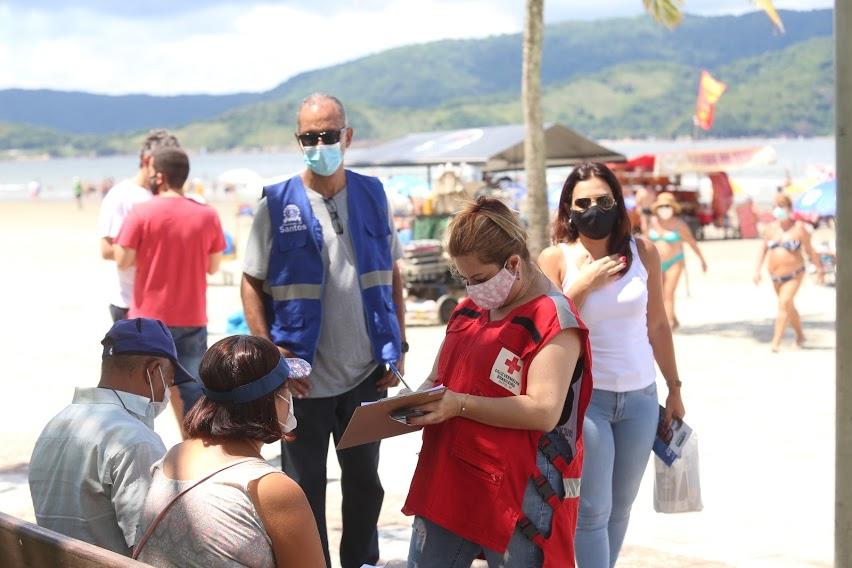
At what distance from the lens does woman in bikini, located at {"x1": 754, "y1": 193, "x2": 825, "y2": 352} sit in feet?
40.4

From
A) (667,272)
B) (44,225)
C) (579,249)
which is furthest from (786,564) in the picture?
(44,225)

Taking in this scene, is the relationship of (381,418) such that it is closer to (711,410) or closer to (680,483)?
(680,483)

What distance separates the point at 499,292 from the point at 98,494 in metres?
1.34

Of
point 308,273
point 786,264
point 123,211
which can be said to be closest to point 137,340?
point 308,273

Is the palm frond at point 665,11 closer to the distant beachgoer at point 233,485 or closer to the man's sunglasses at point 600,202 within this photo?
the man's sunglasses at point 600,202

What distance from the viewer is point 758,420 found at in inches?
348

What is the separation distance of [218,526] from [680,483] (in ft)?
7.78

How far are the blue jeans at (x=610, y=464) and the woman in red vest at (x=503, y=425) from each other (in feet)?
2.43

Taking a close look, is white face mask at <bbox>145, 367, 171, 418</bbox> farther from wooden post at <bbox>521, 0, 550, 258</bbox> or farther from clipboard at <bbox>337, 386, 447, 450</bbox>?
wooden post at <bbox>521, 0, 550, 258</bbox>

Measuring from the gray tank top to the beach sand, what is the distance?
2594 mm

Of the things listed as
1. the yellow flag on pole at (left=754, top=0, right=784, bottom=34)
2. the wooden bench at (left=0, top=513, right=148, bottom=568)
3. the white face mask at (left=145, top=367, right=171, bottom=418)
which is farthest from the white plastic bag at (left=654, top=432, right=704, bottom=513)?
the yellow flag on pole at (left=754, top=0, right=784, bottom=34)

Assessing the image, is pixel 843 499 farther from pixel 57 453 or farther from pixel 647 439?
pixel 57 453

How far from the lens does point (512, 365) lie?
11.1 ft

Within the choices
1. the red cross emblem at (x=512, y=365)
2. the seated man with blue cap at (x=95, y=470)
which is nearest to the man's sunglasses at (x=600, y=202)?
the red cross emblem at (x=512, y=365)
